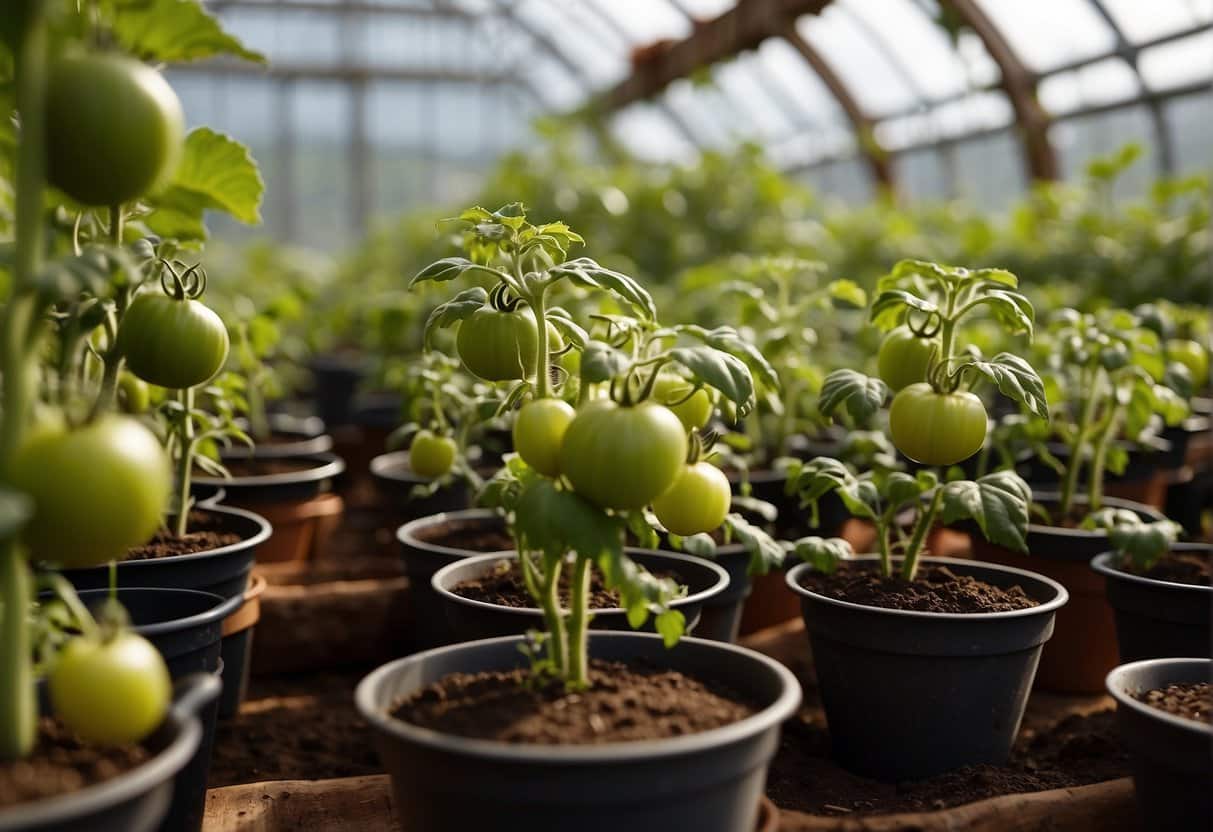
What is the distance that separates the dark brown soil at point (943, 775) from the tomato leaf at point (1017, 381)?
2.10ft

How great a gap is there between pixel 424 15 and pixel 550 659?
50.6 ft

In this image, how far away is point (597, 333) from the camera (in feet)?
6.59

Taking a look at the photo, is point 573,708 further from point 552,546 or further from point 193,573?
point 193,573

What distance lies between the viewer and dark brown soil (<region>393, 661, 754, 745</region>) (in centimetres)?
134

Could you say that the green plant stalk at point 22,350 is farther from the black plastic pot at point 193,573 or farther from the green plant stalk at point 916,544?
the green plant stalk at point 916,544

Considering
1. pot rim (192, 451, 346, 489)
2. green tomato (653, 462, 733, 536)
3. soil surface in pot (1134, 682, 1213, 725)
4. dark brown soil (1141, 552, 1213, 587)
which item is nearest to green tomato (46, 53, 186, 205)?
green tomato (653, 462, 733, 536)

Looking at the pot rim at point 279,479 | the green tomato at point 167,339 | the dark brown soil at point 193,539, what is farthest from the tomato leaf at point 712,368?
the pot rim at point 279,479

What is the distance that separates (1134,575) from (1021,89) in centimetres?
661

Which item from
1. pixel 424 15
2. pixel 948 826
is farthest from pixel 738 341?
pixel 424 15

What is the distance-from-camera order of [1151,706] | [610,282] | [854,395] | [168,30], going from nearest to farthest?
[168,30]
[610,282]
[1151,706]
[854,395]

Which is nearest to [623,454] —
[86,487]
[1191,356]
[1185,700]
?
[86,487]

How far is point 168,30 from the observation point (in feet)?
4.64

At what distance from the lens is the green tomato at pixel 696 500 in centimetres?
159

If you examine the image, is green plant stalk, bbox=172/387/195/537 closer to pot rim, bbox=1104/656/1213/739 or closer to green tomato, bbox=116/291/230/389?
green tomato, bbox=116/291/230/389
